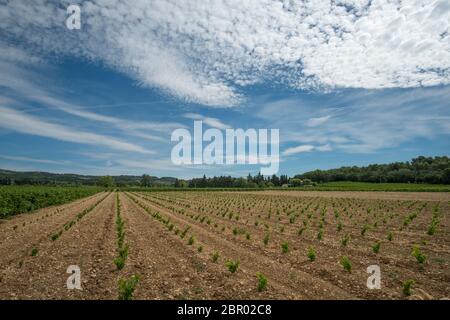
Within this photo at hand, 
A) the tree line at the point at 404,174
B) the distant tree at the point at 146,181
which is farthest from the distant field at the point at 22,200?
the distant tree at the point at 146,181

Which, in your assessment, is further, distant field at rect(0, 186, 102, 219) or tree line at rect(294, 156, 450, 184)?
tree line at rect(294, 156, 450, 184)

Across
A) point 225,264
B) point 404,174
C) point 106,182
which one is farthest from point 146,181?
point 225,264

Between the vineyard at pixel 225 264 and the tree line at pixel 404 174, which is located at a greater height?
the tree line at pixel 404 174

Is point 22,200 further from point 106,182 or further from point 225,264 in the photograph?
point 106,182

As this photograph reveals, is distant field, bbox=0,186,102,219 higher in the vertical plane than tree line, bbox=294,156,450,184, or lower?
lower

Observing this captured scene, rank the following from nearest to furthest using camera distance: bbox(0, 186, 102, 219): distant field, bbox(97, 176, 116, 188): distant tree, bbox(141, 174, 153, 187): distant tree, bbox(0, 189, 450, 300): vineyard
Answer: bbox(0, 189, 450, 300): vineyard → bbox(0, 186, 102, 219): distant field → bbox(97, 176, 116, 188): distant tree → bbox(141, 174, 153, 187): distant tree

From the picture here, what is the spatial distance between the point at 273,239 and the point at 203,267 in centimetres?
559

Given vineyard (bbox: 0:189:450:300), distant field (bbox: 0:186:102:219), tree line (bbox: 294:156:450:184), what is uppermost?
tree line (bbox: 294:156:450:184)

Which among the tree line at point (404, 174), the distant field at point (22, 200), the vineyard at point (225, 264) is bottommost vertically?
the vineyard at point (225, 264)

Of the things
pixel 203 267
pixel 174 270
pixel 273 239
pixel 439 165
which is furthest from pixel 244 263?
pixel 439 165

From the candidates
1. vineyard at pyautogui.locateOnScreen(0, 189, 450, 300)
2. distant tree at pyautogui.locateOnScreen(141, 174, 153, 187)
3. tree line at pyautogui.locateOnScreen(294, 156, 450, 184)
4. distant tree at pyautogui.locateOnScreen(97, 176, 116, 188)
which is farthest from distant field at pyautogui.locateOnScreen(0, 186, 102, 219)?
distant tree at pyautogui.locateOnScreen(97, 176, 116, 188)

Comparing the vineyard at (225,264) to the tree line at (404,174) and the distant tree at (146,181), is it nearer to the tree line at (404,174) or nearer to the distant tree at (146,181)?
the tree line at (404,174)

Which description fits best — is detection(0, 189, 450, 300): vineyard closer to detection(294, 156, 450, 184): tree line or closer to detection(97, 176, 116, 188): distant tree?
detection(294, 156, 450, 184): tree line

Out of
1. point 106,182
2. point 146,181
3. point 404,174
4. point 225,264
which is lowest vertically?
point 225,264
